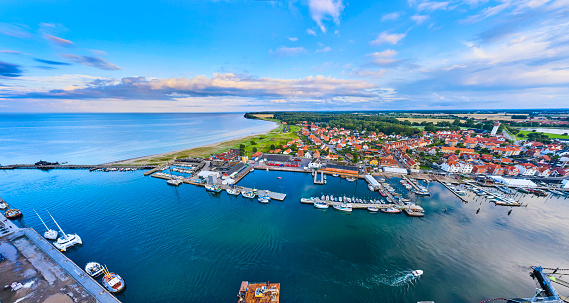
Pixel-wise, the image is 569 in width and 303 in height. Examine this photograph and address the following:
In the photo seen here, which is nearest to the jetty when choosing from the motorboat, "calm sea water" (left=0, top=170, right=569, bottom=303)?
"calm sea water" (left=0, top=170, right=569, bottom=303)

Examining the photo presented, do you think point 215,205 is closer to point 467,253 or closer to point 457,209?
point 467,253

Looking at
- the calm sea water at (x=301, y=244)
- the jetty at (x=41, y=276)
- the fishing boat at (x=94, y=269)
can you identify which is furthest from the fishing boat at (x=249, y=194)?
the jetty at (x=41, y=276)

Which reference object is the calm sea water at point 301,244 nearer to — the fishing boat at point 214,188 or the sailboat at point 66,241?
the sailboat at point 66,241

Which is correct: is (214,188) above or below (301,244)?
above

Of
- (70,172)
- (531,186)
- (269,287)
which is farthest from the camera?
(70,172)

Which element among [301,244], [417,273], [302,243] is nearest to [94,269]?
[301,244]

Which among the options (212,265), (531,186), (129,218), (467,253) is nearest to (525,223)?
(467,253)

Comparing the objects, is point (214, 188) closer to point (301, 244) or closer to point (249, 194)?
point (249, 194)
